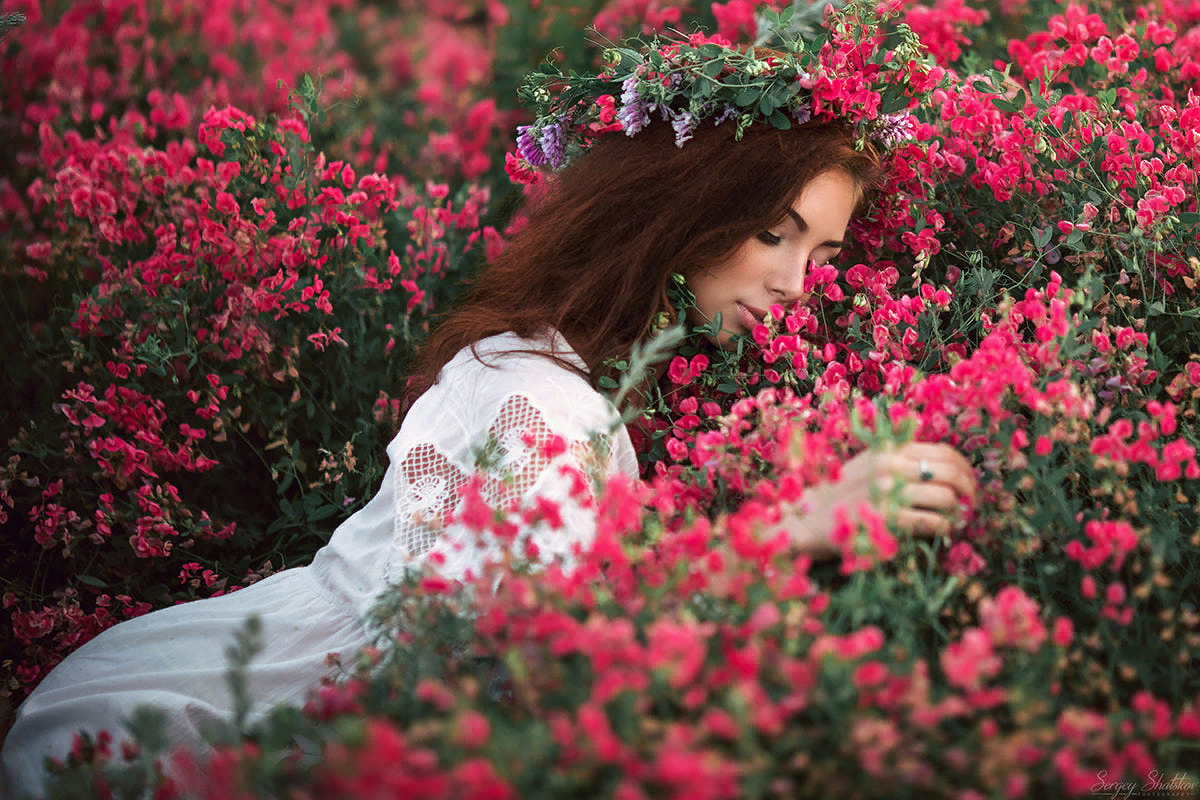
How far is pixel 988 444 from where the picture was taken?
4.95 ft

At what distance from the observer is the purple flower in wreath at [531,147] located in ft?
8.21

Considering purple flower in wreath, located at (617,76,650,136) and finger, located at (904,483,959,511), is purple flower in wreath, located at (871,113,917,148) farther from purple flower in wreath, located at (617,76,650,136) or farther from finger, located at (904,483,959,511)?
finger, located at (904,483,959,511)

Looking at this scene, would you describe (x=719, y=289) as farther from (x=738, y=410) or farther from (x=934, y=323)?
(x=738, y=410)

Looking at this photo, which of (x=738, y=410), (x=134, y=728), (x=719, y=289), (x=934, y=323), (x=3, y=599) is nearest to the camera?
(x=134, y=728)

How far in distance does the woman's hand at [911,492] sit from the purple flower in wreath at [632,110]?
41.7 inches

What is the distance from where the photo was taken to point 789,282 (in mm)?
2158

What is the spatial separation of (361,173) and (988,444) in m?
3.07

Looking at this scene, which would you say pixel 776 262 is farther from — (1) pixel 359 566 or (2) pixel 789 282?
(1) pixel 359 566

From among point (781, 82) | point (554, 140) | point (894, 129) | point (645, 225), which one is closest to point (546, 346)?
point (645, 225)

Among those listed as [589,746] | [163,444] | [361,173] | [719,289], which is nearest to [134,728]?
[589,746]

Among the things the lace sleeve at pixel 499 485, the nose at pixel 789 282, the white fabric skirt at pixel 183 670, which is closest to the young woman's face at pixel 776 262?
the nose at pixel 789 282

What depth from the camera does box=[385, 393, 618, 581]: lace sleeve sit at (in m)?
1.64

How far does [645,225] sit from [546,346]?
351mm

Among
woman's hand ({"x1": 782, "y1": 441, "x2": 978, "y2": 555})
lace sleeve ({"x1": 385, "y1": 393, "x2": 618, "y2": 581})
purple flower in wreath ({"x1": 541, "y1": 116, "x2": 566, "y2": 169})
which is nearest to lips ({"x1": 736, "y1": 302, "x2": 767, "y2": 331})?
lace sleeve ({"x1": 385, "y1": 393, "x2": 618, "y2": 581})
